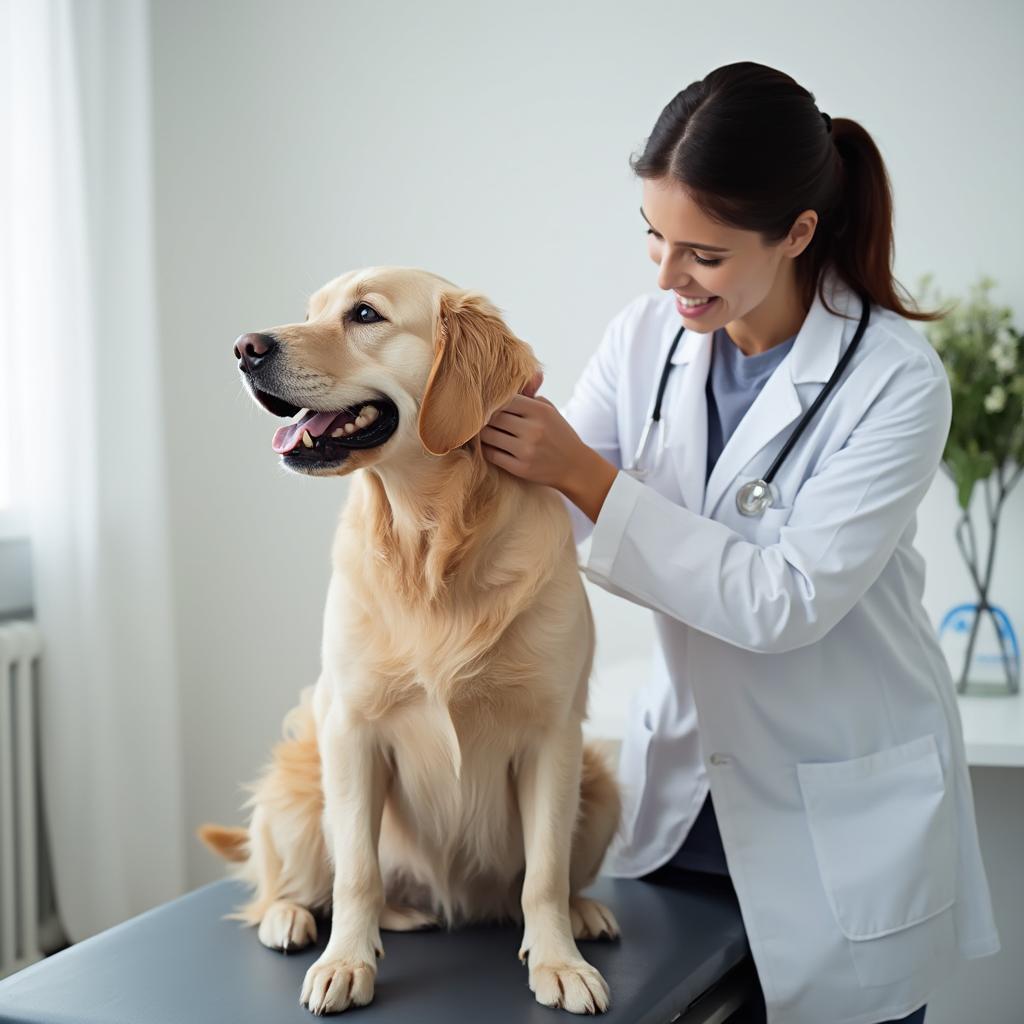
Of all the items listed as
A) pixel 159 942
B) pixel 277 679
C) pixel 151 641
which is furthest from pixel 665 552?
pixel 277 679

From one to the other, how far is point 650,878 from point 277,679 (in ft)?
5.29

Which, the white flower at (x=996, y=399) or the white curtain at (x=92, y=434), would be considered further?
the white curtain at (x=92, y=434)

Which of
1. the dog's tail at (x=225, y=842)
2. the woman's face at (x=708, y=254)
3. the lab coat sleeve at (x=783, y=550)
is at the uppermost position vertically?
the woman's face at (x=708, y=254)

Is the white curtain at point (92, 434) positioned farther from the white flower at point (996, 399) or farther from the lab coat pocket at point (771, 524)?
the white flower at point (996, 399)

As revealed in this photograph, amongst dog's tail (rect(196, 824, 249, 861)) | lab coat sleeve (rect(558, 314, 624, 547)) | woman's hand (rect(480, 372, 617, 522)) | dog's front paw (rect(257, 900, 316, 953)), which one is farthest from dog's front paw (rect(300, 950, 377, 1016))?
lab coat sleeve (rect(558, 314, 624, 547))

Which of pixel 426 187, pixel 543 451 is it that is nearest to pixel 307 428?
pixel 543 451

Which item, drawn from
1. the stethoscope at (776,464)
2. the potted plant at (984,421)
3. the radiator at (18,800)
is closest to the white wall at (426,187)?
the potted plant at (984,421)

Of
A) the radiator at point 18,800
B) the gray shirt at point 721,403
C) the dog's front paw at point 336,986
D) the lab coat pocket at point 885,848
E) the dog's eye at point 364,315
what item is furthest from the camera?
the radiator at point 18,800

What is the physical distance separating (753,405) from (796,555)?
257 mm

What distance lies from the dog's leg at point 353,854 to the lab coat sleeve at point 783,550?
0.36 meters

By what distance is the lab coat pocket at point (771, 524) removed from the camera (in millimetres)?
1432

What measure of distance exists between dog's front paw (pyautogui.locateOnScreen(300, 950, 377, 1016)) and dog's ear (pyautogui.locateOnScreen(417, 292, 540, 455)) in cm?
57

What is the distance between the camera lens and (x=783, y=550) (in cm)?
135

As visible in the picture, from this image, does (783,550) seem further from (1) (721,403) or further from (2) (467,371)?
(2) (467,371)
